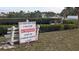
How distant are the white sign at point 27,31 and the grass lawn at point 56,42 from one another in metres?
0.15

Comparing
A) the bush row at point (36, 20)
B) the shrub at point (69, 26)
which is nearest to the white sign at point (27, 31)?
the bush row at point (36, 20)

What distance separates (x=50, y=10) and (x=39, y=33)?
666mm

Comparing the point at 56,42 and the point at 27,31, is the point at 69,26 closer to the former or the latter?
the point at 56,42

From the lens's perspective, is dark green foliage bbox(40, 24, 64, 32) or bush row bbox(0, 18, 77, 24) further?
dark green foliage bbox(40, 24, 64, 32)

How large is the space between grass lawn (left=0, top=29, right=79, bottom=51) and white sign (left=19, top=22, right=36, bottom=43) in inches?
5.9

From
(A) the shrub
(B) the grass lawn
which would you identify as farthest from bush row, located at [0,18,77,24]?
(B) the grass lawn

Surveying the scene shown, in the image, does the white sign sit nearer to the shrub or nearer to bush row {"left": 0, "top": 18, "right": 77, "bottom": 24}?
bush row {"left": 0, "top": 18, "right": 77, "bottom": 24}

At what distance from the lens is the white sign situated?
6801mm

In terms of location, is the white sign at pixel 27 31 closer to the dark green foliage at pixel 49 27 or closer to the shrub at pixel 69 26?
the dark green foliage at pixel 49 27

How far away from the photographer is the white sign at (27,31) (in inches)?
268

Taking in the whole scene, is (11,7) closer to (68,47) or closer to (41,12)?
(41,12)

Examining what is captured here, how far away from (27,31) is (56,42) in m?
0.79

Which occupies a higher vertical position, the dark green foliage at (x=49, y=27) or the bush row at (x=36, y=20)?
the bush row at (x=36, y=20)
